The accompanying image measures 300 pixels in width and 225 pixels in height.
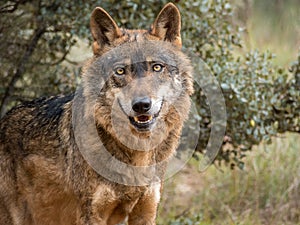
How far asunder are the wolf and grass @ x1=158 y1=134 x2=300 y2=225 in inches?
94.9

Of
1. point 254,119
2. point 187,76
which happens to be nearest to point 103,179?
point 187,76

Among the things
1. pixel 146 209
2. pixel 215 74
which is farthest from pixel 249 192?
pixel 146 209

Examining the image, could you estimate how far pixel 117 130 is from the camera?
202 inches

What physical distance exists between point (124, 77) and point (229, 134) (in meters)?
2.83

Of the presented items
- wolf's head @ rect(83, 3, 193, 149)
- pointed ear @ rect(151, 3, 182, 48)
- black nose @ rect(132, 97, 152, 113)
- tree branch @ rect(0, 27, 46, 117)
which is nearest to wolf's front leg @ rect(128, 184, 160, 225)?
wolf's head @ rect(83, 3, 193, 149)

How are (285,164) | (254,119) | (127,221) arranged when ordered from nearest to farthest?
(127,221) < (254,119) < (285,164)

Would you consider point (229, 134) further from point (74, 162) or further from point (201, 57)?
point (74, 162)

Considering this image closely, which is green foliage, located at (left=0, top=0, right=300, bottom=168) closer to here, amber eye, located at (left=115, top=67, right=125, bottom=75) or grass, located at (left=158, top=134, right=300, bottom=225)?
grass, located at (left=158, top=134, right=300, bottom=225)

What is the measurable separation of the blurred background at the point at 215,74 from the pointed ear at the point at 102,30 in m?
1.74

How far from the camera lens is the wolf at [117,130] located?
4.98 metres

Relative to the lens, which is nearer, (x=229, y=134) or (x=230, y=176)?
(x=229, y=134)

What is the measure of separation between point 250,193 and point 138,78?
3.92 meters

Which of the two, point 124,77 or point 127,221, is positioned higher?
point 124,77

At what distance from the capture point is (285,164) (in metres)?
8.63
